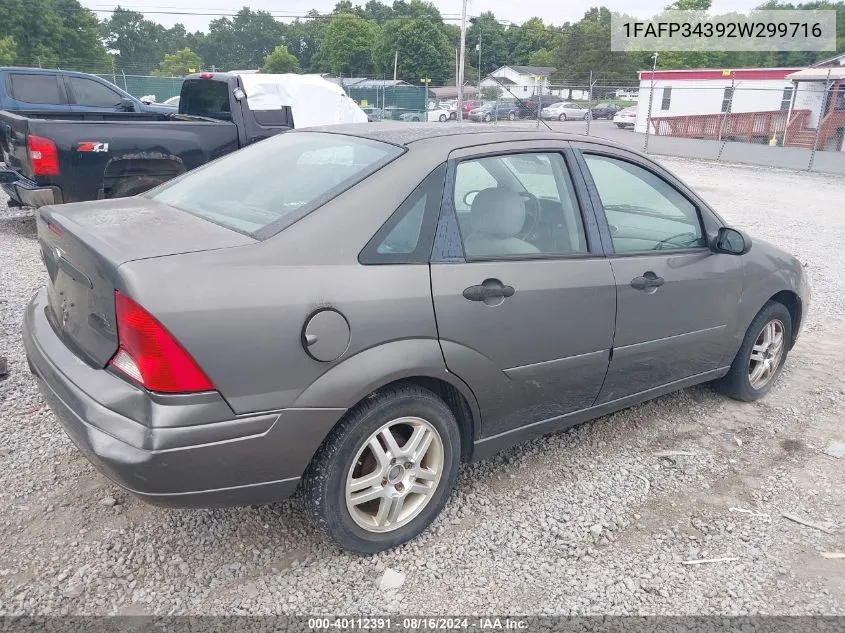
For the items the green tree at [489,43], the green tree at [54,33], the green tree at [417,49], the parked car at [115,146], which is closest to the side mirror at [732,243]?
the parked car at [115,146]

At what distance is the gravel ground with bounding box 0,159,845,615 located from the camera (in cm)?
253

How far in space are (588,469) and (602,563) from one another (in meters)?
0.76

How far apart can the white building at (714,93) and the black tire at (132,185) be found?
28.0 metres

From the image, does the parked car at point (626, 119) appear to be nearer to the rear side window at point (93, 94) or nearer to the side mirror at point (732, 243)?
the rear side window at point (93, 94)

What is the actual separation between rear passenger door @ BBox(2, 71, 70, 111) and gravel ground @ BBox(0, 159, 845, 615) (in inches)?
381

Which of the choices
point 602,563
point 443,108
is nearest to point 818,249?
point 602,563

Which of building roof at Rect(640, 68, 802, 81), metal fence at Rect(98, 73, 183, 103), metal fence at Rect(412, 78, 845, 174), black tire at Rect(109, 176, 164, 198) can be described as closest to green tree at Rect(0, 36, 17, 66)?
metal fence at Rect(98, 73, 183, 103)

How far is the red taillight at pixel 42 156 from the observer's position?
21.0 ft

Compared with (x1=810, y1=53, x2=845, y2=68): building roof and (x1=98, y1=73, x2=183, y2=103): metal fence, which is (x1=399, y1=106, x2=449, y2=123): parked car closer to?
(x1=98, y1=73, x2=183, y2=103): metal fence

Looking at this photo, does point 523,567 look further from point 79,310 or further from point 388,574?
point 79,310

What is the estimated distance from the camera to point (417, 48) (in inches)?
3113

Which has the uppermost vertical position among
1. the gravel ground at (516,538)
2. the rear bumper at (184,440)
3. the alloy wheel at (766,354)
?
the rear bumper at (184,440)

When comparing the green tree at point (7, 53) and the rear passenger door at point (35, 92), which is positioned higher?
the green tree at point (7, 53)

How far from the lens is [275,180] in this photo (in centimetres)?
301
